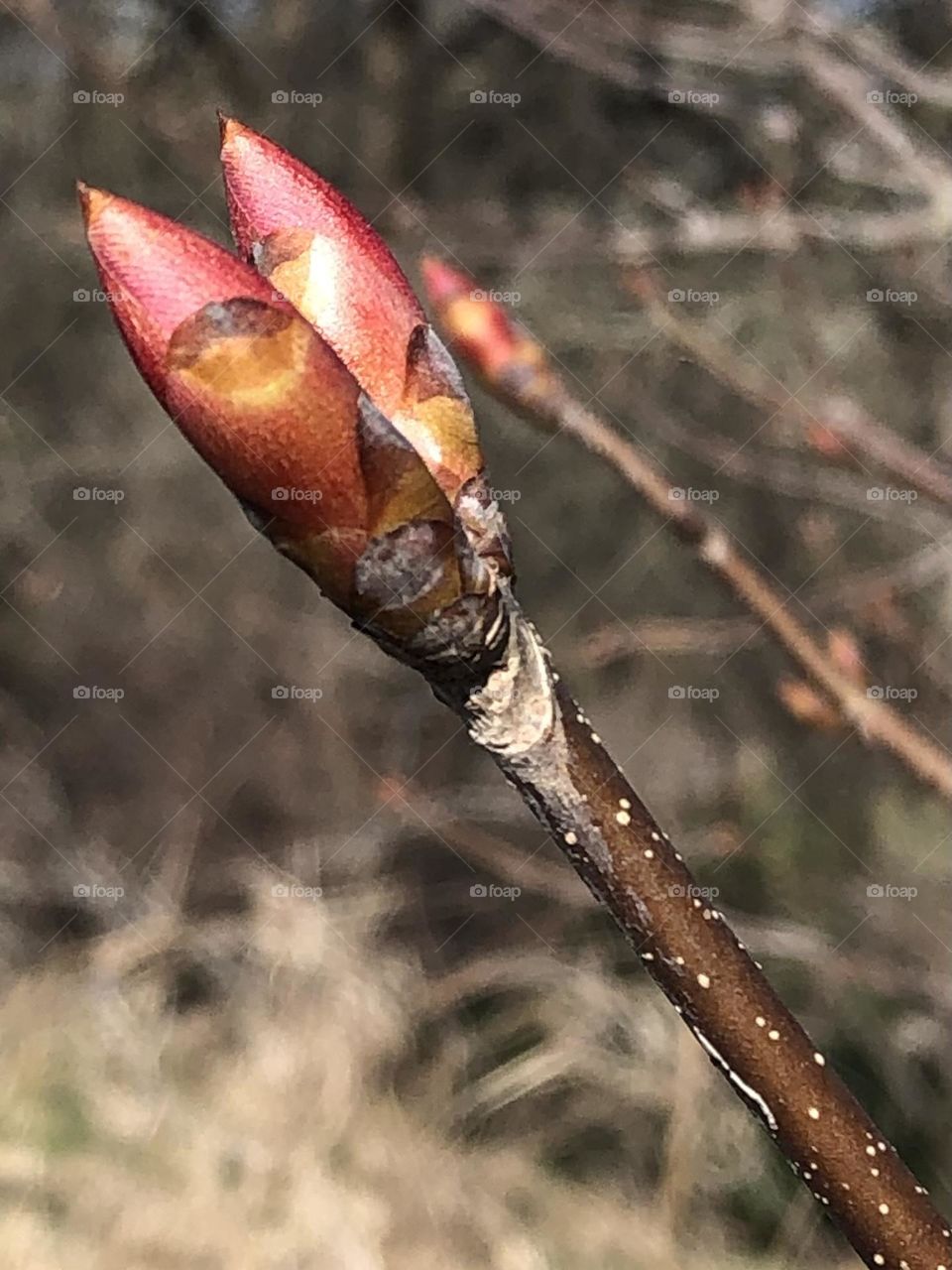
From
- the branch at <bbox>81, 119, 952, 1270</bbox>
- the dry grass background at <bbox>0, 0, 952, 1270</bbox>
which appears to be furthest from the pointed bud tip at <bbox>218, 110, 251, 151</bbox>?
the dry grass background at <bbox>0, 0, 952, 1270</bbox>

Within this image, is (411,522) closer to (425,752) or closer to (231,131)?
(231,131)

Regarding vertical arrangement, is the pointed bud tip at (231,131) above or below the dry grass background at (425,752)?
above

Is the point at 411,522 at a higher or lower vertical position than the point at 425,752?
higher

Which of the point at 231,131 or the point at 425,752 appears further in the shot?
the point at 425,752

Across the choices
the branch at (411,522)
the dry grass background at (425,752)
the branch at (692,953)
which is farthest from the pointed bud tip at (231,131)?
the dry grass background at (425,752)

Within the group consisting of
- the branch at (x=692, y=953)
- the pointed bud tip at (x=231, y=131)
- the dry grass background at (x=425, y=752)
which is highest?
the pointed bud tip at (x=231, y=131)

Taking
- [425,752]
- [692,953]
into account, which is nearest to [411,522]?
[692,953]

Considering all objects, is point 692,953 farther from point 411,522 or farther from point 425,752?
point 425,752

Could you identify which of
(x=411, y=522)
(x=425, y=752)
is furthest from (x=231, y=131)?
(x=425, y=752)

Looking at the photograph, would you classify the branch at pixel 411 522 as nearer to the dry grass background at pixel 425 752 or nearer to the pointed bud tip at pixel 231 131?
the pointed bud tip at pixel 231 131

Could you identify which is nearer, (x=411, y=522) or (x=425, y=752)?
(x=411, y=522)
